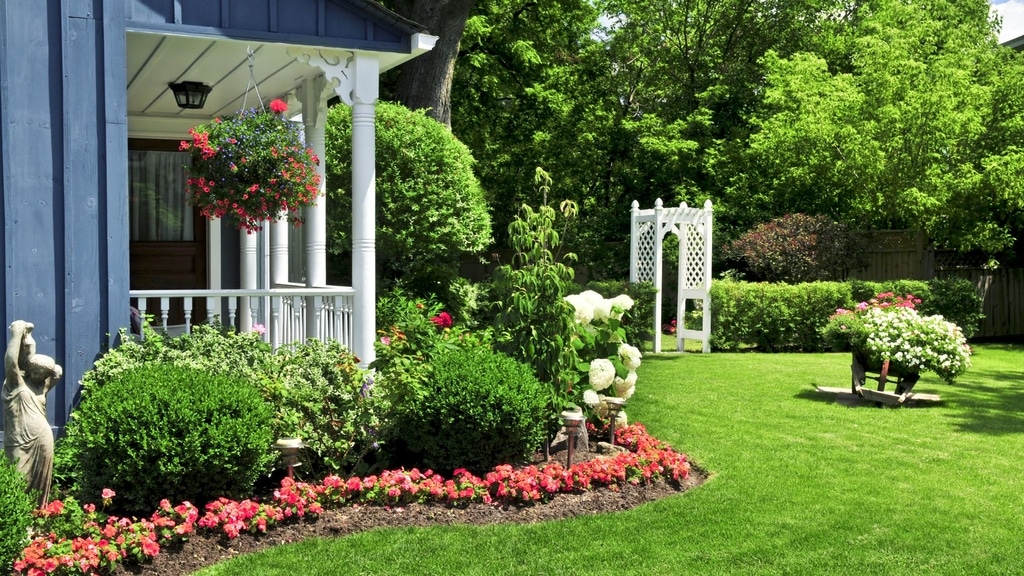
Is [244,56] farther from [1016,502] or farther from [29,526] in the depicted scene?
[1016,502]

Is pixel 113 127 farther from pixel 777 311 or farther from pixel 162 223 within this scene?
pixel 777 311

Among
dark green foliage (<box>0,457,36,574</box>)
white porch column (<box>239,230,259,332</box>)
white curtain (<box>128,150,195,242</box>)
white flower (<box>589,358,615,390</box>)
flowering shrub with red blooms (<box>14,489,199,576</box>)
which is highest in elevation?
white curtain (<box>128,150,195,242</box>)

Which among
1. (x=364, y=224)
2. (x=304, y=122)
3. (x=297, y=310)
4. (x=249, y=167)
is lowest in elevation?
(x=297, y=310)

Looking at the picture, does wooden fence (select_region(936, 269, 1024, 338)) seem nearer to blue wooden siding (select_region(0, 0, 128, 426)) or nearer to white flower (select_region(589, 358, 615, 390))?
white flower (select_region(589, 358, 615, 390))

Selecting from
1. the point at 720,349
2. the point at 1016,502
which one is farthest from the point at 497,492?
the point at 720,349

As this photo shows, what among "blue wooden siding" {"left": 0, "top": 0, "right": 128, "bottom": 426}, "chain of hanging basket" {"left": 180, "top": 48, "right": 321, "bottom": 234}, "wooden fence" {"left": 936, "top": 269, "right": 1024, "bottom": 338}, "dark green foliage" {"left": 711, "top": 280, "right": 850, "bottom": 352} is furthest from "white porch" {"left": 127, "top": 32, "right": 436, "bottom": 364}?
"wooden fence" {"left": 936, "top": 269, "right": 1024, "bottom": 338}

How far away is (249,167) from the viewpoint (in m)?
6.47

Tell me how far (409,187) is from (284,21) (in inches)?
230

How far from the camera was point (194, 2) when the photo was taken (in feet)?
20.9

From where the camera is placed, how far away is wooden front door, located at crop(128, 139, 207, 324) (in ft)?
33.4

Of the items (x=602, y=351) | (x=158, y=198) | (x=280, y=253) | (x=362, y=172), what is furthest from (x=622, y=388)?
(x=158, y=198)

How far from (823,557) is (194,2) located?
16.5 feet

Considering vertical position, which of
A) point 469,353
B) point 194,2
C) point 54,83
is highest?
point 194,2

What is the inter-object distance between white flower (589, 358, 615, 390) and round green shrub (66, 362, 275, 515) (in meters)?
2.40
